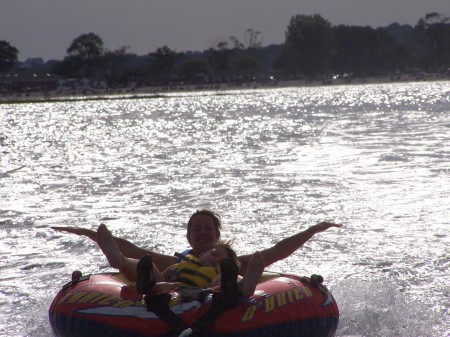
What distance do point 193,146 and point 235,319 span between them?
19.7 m

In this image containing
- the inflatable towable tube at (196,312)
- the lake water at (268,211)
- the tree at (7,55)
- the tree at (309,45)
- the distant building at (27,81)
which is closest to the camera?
the inflatable towable tube at (196,312)

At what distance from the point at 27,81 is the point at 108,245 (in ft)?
359

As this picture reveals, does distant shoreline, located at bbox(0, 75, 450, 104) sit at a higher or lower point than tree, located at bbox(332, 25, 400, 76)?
lower

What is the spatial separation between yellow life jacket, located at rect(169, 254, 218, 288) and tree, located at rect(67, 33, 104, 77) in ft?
402

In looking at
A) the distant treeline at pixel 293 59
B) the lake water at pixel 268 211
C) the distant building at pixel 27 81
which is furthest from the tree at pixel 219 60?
the lake water at pixel 268 211

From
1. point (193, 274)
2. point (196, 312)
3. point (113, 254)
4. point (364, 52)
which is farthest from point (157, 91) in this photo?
point (196, 312)

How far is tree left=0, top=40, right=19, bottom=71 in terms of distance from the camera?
123 meters

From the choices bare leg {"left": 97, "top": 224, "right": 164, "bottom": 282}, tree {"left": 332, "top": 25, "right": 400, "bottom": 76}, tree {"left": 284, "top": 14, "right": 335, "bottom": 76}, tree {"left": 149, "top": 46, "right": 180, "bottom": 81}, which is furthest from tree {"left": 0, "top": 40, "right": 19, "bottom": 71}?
bare leg {"left": 97, "top": 224, "right": 164, "bottom": 282}

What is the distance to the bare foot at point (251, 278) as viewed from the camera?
5.50m

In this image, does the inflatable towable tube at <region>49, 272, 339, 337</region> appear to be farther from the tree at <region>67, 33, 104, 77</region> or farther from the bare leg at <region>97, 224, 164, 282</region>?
the tree at <region>67, 33, 104, 77</region>

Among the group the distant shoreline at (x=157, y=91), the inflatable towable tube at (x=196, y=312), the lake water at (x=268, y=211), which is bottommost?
the distant shoreline at (x=157, y=91)

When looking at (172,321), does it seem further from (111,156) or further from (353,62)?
(353,62)

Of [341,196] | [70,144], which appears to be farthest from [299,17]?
[341,196]

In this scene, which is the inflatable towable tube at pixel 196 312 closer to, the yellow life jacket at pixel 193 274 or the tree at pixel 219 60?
the yellow life jacket at pixel 193 274
